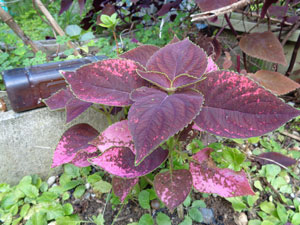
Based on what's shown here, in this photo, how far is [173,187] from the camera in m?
0.58

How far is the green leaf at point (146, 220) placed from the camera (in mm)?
742

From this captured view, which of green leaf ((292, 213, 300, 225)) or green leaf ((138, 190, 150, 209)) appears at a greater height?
green leaf ((138, 190, 150, 209))

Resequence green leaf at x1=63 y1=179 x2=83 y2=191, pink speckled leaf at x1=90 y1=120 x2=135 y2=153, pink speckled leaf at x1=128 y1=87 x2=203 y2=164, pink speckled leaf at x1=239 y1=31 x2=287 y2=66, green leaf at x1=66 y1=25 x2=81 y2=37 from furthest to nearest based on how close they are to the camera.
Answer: green leaf at x1=66 y1=25 x2=81 y2=37
pink speckled leaf at x1=239 y1=31 x2=287 y2=66
green leaf at x1=63 y1=179 x2=83 y2=191
pink speckled leaf at x1=90 y1=120 x2=135 y2=153
pink speckled leaf at x1=128 y1=87 x2=203 y2=164

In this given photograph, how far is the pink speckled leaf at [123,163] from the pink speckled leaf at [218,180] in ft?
0.39

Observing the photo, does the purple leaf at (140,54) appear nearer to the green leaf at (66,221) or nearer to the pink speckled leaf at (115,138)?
the pink speckled leaf at (115,138)

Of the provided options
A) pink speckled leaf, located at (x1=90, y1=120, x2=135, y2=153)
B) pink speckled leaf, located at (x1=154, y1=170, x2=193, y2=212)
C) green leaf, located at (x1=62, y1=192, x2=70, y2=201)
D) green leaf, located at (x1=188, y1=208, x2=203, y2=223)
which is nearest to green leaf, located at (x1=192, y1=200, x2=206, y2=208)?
green leaf, located at (x1=188, y1=208, x2=203, y2=223)

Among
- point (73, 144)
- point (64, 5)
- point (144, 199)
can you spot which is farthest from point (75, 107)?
point (64, 5)

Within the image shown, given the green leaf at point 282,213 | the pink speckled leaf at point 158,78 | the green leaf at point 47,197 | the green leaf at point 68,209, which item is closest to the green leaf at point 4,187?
the green leaf at point 47,197

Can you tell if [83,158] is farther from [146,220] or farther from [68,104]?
[146,220]

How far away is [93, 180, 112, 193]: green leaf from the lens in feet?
2.82

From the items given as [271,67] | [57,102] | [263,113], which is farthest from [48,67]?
[271,67]

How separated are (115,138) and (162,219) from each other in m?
0.32

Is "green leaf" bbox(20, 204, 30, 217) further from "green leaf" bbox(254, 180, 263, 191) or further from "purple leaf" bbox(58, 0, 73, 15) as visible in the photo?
"purple leaf" bbox(58, 0, 73, 15)

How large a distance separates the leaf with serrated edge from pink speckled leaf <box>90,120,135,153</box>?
2.22 feet
